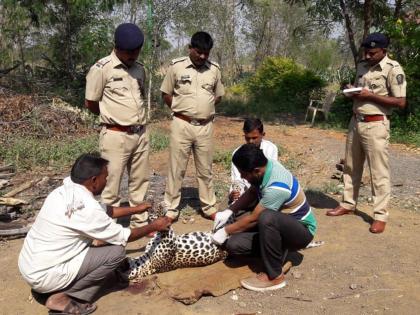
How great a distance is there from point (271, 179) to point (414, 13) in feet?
28.1

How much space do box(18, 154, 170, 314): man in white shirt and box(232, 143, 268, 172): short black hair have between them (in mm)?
866

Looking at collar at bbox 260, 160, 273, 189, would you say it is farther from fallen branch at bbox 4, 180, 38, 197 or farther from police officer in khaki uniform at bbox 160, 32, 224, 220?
fallen branch at bbox 4, 180, 38, 197

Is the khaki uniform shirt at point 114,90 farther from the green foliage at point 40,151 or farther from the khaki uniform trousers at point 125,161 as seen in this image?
the green foliage at point 40,151

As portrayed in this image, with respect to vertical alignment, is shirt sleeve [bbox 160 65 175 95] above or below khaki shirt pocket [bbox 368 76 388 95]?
below

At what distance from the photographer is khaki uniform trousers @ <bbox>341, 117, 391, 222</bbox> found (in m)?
4.68

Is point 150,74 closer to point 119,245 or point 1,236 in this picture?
point 1,236

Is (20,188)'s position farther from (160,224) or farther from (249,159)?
(249,159)

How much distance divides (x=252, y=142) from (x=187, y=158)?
0.97 metres

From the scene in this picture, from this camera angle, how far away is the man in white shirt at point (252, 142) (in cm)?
425

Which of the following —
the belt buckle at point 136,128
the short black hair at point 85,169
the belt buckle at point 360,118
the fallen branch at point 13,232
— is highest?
the belt buckle at point 360,118

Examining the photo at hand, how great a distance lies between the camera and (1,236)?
4.71 metres

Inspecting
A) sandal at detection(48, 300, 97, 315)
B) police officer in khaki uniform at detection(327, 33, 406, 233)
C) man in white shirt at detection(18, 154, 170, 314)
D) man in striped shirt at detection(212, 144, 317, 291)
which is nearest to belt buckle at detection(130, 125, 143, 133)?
man in white shirt at detection(18, 154, 170, 314)

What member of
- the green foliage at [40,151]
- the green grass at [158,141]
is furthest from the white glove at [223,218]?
the green grass at [158,141]

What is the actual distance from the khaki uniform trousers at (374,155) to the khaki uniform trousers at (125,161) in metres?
2.26
